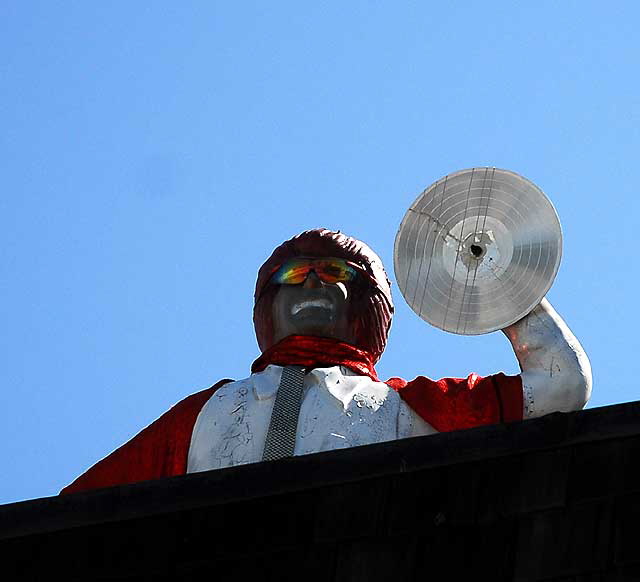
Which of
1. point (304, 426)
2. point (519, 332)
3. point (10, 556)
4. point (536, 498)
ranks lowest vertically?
point (10, 556)

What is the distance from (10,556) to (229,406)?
222 cm

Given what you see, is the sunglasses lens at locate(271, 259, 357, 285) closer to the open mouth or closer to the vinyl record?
the open mouth

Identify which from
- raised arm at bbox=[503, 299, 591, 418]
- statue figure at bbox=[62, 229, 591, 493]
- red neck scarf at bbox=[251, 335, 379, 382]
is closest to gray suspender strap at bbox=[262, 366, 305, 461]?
statue figure at bbox=[62, 229, 591, 493]

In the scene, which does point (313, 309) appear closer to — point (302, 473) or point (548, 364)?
point (548, 364)

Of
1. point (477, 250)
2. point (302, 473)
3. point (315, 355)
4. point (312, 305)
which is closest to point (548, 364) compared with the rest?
point (477, 250)

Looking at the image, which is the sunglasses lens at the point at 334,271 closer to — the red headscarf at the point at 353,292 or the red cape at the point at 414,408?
the red headscarf at the point at 353,292

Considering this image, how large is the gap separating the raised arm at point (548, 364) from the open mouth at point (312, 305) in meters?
1.04

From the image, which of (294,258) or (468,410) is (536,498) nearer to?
(468,410)

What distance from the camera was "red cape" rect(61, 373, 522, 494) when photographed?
916 centimetres

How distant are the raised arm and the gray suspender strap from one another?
114cm

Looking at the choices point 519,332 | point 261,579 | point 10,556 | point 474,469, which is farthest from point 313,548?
point 519,332

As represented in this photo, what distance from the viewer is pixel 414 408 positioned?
30.4ft

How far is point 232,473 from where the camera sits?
289 inches

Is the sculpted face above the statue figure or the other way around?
above
